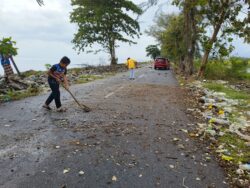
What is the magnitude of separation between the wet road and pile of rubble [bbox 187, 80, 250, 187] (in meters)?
0.37

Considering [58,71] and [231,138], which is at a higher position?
[58,71]

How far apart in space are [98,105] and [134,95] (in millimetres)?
3084

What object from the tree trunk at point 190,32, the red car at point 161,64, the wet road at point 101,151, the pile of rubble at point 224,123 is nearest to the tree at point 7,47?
the wet road at point 101,151

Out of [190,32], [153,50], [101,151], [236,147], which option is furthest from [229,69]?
[153,50]

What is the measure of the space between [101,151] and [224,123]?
13.7 feet

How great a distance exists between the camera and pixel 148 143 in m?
6.29

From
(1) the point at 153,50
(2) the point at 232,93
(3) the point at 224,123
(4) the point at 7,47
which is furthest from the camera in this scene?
(1) the point at 153,50

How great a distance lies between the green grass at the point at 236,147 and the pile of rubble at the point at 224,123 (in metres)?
0.07

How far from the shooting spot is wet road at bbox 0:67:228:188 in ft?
15.0

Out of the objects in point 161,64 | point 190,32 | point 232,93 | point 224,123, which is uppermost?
point 190,32

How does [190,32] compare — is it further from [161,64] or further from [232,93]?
[161,64]

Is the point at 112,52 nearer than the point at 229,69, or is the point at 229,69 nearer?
the point at 229,69

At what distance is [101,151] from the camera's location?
5664 millimetres

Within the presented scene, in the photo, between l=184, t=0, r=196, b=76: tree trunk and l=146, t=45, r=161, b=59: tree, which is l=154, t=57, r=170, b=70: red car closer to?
l=184, t=0, r=196, b=76: tree trunk
